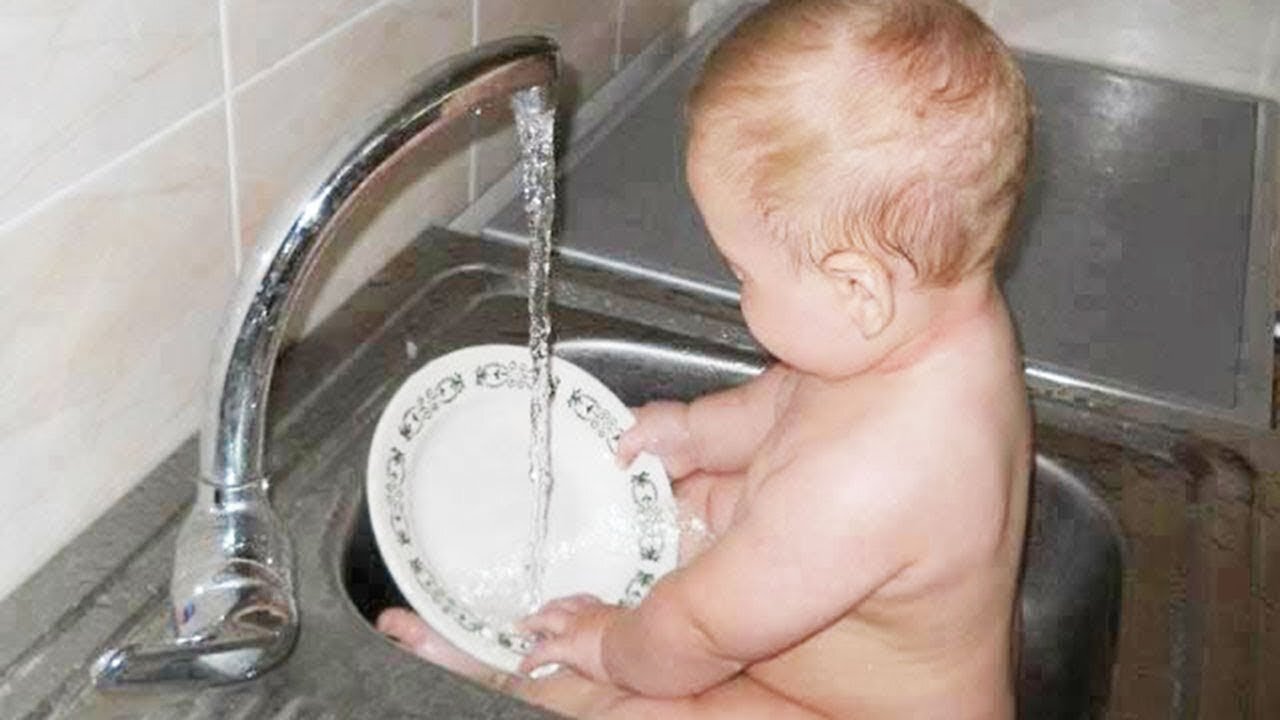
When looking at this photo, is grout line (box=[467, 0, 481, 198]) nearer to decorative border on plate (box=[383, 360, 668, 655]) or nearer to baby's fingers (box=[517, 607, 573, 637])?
decorative border on plate (box=[383, 360, 668, 655])

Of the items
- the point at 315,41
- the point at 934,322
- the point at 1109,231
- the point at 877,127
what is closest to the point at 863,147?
the point at 877,127

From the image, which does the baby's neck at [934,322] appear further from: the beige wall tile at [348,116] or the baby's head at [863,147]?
the beige wall tile at [348,116]

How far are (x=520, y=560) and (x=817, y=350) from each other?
0.26 m

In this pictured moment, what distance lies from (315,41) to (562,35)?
0.36 meters

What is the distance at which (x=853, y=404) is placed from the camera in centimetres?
78

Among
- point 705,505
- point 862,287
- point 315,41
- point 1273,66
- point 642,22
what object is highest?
point 315,41

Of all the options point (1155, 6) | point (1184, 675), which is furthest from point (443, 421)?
point (1155, 6)

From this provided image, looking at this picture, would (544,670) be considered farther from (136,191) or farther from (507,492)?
(136,191)

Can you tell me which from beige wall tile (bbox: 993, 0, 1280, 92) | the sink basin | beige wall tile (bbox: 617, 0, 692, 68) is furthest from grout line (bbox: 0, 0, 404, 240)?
beige wall tile (bbox: 993, 0, 1280, 92)

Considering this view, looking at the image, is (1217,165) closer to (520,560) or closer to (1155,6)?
(1155,6)

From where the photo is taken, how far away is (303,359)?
901 millimetres

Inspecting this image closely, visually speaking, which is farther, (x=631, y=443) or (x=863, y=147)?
(x=631, y=443)

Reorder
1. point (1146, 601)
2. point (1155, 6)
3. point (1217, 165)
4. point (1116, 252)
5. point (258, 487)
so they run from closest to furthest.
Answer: point (258, 487) → point (1146, 601) → point (1116, 252) → point (1217, 165) → point (1155, 6)

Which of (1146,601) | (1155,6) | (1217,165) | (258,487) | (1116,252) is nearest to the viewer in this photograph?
(258,487)
